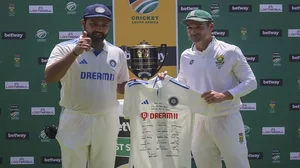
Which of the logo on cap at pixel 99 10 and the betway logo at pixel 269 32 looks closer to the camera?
the logo on cap at pixel 99 10

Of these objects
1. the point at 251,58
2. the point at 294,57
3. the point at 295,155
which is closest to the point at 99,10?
the point at 251,58

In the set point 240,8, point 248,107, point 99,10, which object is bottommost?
point 248,107

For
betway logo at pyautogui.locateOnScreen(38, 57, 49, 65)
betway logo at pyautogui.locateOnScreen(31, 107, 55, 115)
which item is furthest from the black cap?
betway logo at pyautogui.locateOnScreen(31, 107, 55, 115)

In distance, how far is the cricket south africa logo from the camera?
428cm

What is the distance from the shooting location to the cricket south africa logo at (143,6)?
428 centimetres

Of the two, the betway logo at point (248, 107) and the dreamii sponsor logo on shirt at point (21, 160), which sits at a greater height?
the betway logo at point (248, 107)

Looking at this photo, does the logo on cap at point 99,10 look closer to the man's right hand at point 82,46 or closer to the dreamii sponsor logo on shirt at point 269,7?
the man's right hand at point 82,46

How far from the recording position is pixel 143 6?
14.1 ft

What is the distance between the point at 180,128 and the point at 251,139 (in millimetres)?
2088

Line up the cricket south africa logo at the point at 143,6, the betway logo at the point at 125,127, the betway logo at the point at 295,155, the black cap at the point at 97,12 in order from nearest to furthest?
1. the black cap at the point at 97,12
2. the betway logo at the point at 125,127
3. the cricket south africa logo at the point at 143,6
4. the betway logo at the point at 295,155

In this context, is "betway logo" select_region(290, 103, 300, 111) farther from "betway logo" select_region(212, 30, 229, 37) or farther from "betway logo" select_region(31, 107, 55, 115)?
"betway logo" select_region(31, 107, 55, 115)

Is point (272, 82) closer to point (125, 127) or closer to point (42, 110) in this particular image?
point (125, 127)

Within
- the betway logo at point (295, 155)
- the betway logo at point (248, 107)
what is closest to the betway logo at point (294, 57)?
the betway logo at point (248, 107)

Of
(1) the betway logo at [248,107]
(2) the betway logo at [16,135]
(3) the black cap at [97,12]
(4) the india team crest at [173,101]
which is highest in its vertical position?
(3) the black cap at [97,12]
